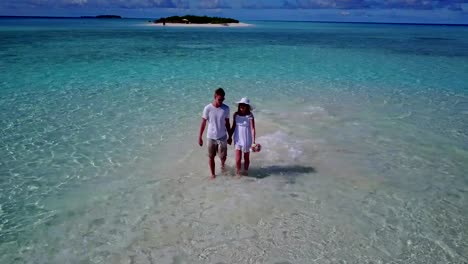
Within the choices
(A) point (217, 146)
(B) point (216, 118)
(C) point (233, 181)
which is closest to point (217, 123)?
(B) point (216, 118)

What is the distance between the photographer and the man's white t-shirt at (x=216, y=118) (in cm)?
623

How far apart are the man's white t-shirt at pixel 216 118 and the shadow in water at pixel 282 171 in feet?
3.90

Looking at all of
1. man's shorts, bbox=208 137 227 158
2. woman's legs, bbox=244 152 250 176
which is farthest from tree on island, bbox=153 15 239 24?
man's shorts, bbox=208 137 227 158

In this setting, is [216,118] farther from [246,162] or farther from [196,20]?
[196,20]

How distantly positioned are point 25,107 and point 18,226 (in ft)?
25.0

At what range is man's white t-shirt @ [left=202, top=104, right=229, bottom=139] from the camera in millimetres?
6234

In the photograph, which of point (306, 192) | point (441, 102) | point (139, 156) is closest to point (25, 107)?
point (139, 156)

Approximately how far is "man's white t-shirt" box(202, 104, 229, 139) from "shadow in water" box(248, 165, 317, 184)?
1189mm

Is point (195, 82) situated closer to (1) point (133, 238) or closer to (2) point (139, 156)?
(2) point (139, 156)

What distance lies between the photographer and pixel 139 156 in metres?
8.11

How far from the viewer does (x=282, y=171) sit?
730 centimetres

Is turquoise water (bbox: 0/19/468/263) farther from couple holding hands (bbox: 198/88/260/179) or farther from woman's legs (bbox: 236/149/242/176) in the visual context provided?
couple holding hands (bbox: 198/88/260/179)

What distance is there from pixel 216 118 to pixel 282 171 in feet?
6.14

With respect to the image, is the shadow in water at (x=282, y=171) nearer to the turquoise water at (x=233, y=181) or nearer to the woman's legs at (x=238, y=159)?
the turquoise water at (x=233, y=181)
